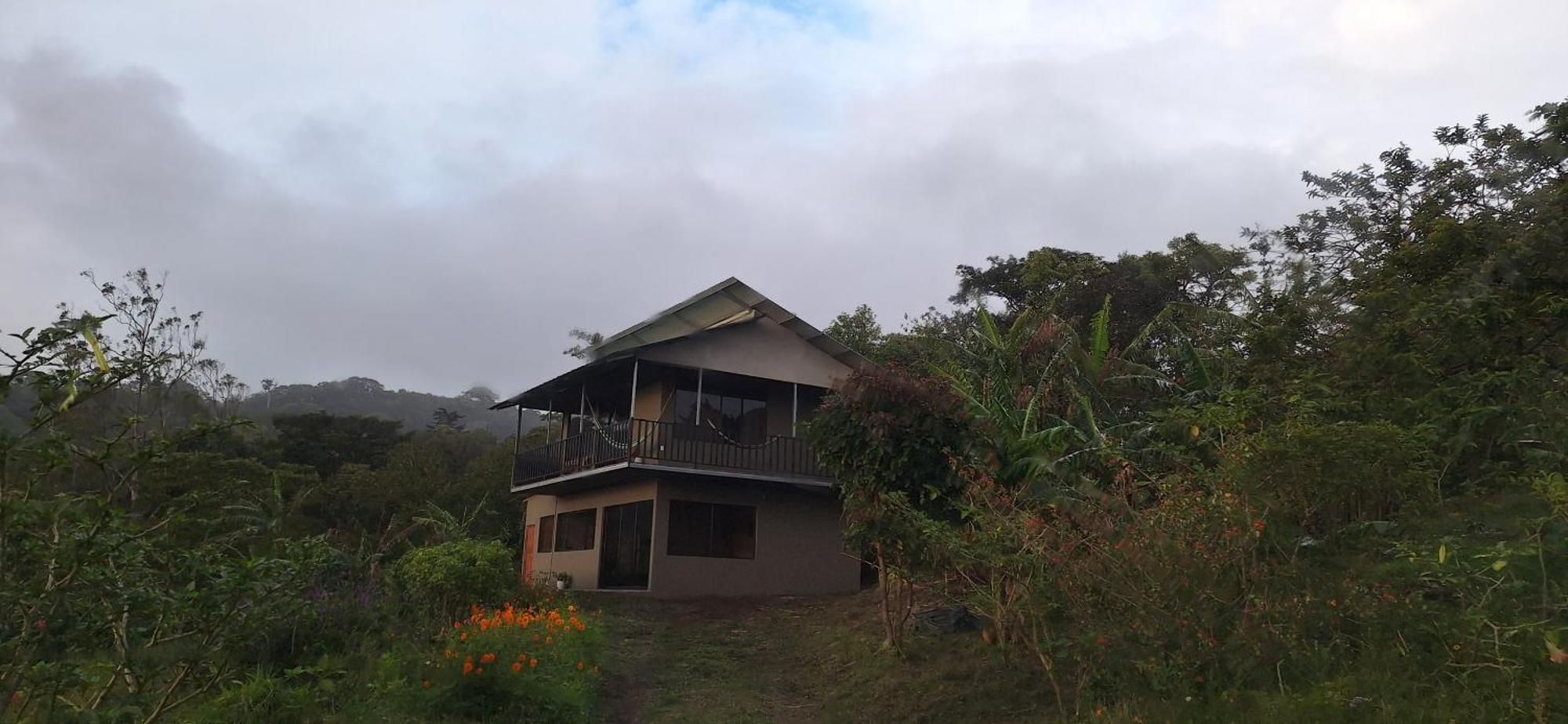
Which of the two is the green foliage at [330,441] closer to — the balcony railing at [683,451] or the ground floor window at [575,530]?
the ground floor window at [575,530]

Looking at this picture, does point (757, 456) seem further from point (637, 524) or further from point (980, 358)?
point (980, 358)

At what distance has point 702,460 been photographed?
2036 cm

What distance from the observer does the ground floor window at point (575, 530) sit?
2311cm

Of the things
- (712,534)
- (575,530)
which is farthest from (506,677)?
(575,530)

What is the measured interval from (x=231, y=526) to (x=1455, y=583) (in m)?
13.5

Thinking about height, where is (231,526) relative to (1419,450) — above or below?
below

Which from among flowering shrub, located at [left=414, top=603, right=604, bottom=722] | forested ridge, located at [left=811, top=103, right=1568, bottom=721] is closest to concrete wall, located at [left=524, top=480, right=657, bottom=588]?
forested ridge, located at [left=811, top=103, right=1568, bottom=721]

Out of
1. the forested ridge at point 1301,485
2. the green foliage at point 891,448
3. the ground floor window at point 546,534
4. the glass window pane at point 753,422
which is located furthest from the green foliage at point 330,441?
the green foliage at point 891,448

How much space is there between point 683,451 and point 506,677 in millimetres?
11425

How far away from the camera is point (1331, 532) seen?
8.89 metres

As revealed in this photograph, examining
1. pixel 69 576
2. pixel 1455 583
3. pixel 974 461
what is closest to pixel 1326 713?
pixel 1455 583

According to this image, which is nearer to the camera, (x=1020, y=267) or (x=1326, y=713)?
(x=1326, y=713)

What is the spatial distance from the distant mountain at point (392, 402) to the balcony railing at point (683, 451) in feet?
207

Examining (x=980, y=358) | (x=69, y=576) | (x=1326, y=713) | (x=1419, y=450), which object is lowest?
(x=1326, y=713)
